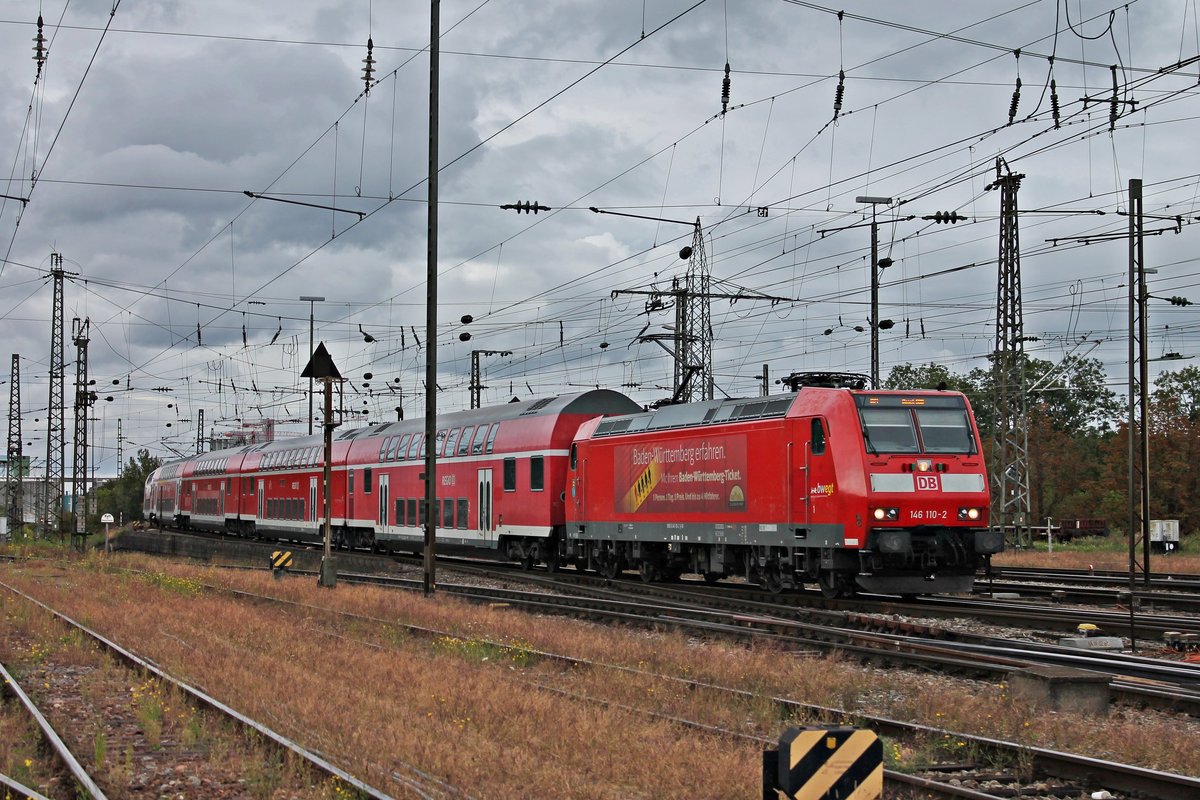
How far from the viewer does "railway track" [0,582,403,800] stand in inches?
343

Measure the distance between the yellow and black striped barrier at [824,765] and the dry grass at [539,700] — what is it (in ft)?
6.09

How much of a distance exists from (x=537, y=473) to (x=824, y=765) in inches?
977

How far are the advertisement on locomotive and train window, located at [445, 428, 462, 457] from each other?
9.57 metres

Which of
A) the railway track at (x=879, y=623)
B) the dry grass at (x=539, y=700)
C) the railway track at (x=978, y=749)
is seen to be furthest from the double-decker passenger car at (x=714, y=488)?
the dry grass at (x=539, y=700)

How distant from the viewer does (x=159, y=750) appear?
417 inches

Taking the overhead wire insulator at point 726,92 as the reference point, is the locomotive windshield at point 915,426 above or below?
below

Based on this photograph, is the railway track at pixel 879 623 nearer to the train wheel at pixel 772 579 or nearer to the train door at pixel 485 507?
the train wheel at pixel 772 579

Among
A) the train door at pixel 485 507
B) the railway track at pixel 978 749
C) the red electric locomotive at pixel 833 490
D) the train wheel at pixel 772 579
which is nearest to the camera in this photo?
the railway track at pixel 978 749

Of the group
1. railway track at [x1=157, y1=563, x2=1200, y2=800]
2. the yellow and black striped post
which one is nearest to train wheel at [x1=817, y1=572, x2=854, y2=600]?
railway track at [x1=157, y1=563, x2=1200, y2=800]

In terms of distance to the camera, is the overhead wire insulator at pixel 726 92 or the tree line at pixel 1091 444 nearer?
the overhead wire insulator at pixel 726 92

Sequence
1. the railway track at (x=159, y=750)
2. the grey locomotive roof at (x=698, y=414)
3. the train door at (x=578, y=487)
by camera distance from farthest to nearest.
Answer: the train door at (x=578, y=487) → the grey locomotive roof at (x=698, y=414) → the railway track at (x=159, y=750)

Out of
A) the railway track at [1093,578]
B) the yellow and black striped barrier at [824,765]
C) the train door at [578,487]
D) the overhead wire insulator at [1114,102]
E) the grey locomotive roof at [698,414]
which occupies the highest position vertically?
the overhead wire insulator at [1114,102]

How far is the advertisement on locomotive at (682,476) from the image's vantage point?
23.4 metres

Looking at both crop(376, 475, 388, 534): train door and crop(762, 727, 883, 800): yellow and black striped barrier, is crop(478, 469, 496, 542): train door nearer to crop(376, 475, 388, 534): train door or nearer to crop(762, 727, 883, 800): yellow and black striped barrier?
crop(376, 475, 388, 534): train door
